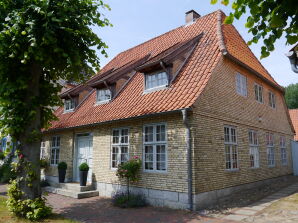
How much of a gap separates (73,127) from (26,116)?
18.6 feet

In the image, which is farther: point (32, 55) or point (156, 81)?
point (156, 81)

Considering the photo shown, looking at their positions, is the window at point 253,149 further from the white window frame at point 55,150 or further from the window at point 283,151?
the white window frame at point 55,150

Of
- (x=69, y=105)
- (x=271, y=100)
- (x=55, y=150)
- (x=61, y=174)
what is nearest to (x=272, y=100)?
(x=271, y=100)

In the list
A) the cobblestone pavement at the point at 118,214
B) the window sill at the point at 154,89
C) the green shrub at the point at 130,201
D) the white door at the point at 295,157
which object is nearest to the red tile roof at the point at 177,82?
the window sill at the point at 154,89

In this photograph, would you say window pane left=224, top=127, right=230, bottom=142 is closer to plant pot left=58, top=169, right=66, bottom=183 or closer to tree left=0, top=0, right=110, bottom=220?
tree left=0, top=0, right=110, bottom=220

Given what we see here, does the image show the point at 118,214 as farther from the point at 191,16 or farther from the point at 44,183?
the point at 191,16

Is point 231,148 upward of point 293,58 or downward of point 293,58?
downward

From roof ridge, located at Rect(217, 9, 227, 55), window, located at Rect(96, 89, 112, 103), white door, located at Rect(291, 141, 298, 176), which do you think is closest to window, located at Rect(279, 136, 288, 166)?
white door, located at Rect(291, 141, 298, 176)

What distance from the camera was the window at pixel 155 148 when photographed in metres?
10.3

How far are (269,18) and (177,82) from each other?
7207mm

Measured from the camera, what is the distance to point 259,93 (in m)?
15.2

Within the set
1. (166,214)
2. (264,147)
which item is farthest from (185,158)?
(264,147)

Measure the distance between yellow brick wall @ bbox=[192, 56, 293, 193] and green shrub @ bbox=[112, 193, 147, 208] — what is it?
7.77 feet

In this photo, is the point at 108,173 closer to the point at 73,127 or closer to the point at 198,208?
the point at 73,127
